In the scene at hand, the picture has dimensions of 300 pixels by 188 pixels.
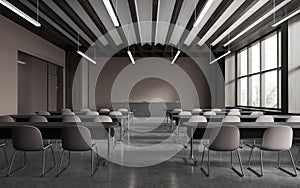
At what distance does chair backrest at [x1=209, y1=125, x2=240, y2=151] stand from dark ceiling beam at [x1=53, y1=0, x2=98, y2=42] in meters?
4.62

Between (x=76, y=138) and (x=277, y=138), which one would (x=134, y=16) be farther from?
(x=277, y=138)

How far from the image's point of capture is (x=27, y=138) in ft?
12.3

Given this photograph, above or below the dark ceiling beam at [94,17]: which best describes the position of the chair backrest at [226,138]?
below

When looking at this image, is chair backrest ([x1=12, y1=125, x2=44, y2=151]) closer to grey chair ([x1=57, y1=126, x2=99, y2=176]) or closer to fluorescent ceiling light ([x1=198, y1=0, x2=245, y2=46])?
grey chair ([x1=57, y1=126, x2=99, y2=176])

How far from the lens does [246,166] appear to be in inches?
176

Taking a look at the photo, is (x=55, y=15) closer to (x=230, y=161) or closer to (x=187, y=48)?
(x=230, y=161)

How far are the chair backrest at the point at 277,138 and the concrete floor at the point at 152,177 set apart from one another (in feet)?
1.36

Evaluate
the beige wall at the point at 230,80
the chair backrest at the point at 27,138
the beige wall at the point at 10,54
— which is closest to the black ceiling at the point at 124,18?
the beige wall at the point at 10,54

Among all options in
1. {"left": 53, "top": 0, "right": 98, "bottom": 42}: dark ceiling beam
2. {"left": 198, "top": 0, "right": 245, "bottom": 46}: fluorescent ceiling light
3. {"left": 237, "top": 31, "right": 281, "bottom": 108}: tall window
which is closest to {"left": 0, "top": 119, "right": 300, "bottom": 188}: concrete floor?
{"left": 53, "top": 0, "right": 98, "bottom": 42}: dark ceiling beam

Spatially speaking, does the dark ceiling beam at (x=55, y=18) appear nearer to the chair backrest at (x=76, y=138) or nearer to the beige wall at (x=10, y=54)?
the beige wall at (x=10, y=54)

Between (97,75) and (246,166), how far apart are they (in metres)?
11.7

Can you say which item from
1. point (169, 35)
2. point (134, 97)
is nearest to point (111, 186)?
point (169, 35)

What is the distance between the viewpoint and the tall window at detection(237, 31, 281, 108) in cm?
871

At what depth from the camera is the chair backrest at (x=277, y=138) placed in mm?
3744
